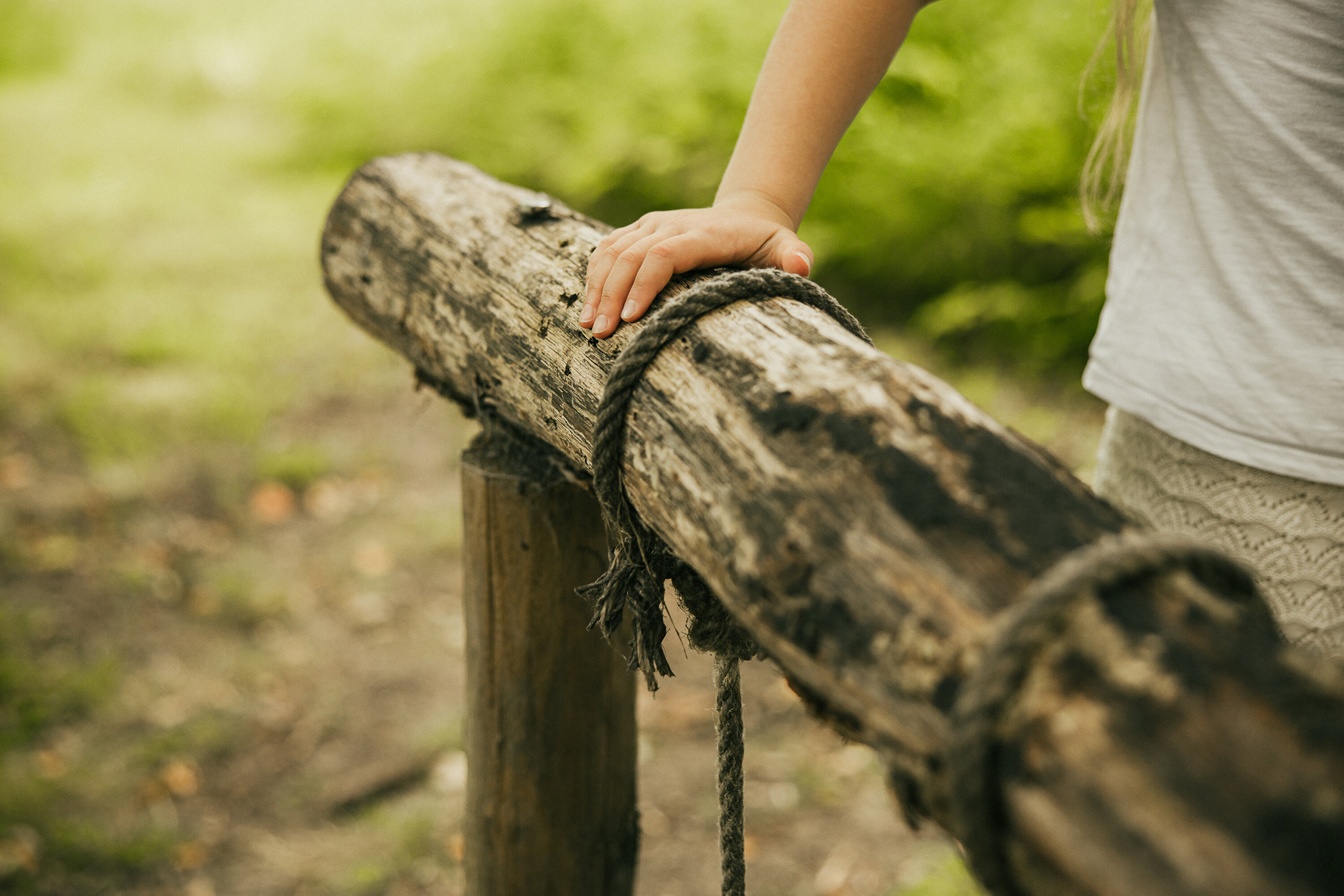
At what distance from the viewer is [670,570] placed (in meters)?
1.02

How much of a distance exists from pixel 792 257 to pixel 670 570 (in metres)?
0.39

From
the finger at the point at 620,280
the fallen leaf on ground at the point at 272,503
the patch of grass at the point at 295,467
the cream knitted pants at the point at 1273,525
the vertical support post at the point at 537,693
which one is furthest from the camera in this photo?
the patch of grass at the point at 295,467

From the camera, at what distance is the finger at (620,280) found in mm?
1013

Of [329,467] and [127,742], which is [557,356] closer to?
[127,742]

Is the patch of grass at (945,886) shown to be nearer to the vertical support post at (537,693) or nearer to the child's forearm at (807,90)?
the vertical support post at (537,693)

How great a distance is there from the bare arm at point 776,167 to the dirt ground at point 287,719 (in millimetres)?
923

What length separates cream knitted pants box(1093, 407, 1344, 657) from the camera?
1202 mm

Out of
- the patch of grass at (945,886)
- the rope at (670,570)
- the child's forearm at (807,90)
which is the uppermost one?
the child's forearm at (807,90)

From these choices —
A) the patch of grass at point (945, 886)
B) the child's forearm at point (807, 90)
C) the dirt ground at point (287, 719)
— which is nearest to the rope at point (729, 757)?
the child's forearm at point (807, 90)

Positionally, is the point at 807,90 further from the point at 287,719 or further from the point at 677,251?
the point at 287,719

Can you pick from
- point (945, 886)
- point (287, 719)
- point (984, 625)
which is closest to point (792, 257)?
point (984, 625)

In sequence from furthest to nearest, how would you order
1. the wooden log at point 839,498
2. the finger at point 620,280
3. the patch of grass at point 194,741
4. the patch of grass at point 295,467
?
the patch of grass at point 295,467, the patch of grass at point 194,741, the finger at point 620,280, the wooden log at point 839,498

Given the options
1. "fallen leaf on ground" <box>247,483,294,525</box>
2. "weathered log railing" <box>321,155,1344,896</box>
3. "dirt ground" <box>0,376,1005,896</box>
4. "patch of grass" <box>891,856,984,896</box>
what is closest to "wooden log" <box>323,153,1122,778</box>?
"weathered log railing" <box>321,155,1344,896</box>

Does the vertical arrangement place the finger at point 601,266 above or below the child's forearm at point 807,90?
below
